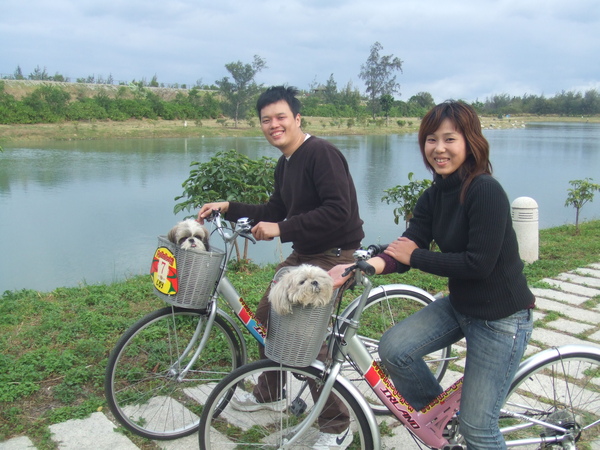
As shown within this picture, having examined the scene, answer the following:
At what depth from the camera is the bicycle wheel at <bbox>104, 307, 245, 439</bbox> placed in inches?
93.0

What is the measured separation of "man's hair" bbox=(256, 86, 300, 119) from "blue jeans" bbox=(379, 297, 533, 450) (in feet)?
3.73

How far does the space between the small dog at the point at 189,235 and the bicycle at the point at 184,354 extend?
0.09 m

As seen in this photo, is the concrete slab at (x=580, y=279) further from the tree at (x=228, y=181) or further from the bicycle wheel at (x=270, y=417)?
the bicycle wheel at (x=270, y=417)

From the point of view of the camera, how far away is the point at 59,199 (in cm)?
940

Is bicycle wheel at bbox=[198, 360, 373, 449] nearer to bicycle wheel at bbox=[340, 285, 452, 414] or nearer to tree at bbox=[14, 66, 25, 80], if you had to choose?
bicycle wheel at bbox=[340, 285, 452, 414]

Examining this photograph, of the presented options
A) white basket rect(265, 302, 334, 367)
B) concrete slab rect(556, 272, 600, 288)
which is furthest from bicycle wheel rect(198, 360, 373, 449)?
concrete slab rect(556, 272, 600, 288)

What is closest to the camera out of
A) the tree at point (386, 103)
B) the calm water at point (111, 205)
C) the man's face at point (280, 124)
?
the man's face at point (280, 124)

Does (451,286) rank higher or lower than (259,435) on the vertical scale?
higher

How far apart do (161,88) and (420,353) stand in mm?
44141

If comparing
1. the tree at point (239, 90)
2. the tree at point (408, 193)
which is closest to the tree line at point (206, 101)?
the tree at point (239, 90)

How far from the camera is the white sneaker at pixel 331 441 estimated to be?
85.7 inches

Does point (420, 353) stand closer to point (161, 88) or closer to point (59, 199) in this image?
point (59, 199)

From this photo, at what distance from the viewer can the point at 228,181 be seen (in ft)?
18.1

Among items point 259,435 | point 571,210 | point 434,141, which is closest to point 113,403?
point 259,435
